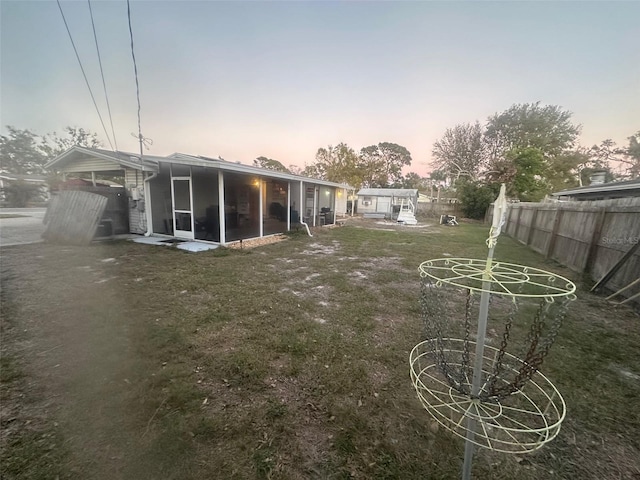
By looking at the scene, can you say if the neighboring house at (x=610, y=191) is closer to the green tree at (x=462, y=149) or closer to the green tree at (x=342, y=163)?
the green tree at (x=462, y=149)

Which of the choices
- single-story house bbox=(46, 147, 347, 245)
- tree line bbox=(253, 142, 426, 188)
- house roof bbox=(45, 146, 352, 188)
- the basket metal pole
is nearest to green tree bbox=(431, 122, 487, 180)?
tree line bbox=(253, 142, 426, 188)

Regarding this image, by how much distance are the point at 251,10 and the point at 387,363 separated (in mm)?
8935

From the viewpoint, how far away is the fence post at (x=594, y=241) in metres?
4.73

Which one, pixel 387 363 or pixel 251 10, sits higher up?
pixel 251 10

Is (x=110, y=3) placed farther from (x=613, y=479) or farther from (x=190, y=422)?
(x=613, y=479)

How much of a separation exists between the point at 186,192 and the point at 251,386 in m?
7.10

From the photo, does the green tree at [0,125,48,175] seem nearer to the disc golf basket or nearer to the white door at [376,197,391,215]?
the disc golf basket

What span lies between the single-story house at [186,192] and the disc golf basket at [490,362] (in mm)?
6178

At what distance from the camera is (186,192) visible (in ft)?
25.1

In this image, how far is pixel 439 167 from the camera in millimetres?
27031

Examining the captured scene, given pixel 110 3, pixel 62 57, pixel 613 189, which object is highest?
pixel 110 3

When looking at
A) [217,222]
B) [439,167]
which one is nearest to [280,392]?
[217,222]

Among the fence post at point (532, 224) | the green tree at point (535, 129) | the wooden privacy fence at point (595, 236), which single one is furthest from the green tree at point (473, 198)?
the wooden privacy fence at point (595, 236)

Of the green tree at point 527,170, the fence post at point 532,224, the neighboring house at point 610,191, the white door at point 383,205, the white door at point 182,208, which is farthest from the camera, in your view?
the white door at point 383,205
